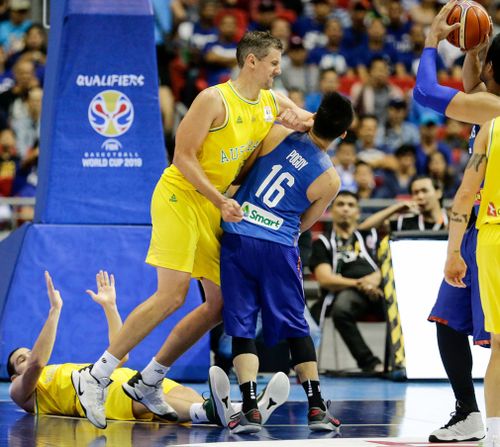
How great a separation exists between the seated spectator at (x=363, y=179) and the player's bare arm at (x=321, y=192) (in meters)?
5.88

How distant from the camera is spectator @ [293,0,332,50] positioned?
1694cm

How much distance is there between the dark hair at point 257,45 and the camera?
6734 millimetres

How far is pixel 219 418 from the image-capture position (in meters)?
6.65

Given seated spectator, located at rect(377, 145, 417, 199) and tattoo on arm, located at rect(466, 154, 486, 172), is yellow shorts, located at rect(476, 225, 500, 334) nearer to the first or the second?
tattoo on arm, located at rect(466, 154, 486, 172)

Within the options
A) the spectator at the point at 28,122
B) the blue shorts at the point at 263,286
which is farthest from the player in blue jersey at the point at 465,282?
the spectator at the point at 28,122

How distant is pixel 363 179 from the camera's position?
12.8 m

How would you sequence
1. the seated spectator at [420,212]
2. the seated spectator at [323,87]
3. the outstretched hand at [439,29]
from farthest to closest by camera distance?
the seated spectator at [323,87] < the seated spectator at [420,212] < the outstretched hand at [439,29]

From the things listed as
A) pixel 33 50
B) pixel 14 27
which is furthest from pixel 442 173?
pixel 14 27

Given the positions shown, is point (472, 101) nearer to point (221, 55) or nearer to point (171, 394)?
point (171, 394)

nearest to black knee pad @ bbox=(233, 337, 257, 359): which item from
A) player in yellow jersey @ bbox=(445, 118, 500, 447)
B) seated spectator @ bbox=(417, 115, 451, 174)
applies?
player in yellow jersey @ bbox=(445, 118, 500, 447)

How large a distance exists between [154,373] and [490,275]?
8.04 feet

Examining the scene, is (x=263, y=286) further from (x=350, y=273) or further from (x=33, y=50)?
(x=33, y=50)

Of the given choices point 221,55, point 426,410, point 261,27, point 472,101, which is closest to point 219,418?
point 426,410

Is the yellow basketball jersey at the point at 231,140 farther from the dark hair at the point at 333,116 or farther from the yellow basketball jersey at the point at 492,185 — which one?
the yellow basketball jersey at the point at 492,185
